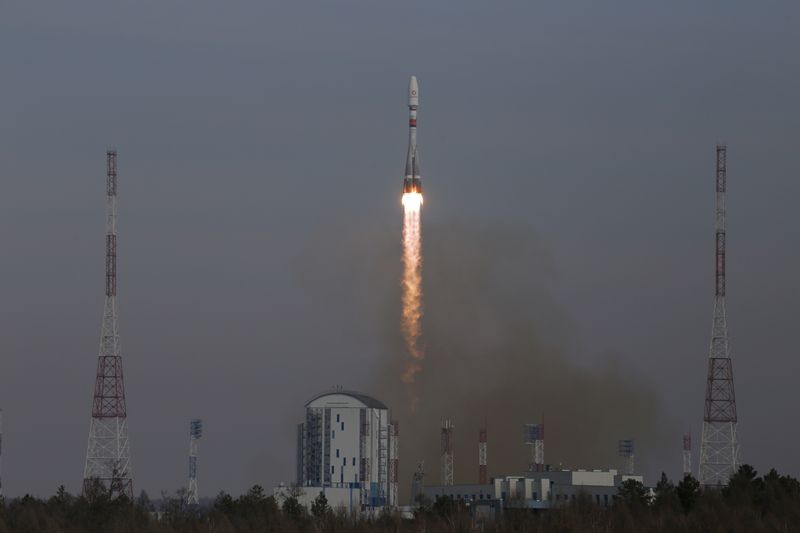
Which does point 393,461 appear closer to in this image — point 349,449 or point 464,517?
point 349,449

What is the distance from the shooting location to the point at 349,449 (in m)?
154

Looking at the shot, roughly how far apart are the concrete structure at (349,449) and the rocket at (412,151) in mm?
29772

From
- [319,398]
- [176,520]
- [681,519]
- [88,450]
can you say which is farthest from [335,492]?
[681,519]

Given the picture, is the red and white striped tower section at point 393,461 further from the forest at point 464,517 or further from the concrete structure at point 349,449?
the forest at point 464,517

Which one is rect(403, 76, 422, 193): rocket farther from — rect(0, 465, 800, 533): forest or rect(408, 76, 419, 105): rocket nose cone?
rect(0, 465, 800, 533): forest

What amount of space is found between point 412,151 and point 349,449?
117 ft

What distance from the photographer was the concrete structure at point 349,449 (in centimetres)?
15350

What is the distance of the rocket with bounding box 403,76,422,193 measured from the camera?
133 meters

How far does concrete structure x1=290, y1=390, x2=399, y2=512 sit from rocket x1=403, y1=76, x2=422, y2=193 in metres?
29.8

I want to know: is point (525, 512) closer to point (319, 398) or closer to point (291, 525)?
point (291, 525)

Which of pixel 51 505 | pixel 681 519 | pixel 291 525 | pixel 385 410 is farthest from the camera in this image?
pixel 385 410

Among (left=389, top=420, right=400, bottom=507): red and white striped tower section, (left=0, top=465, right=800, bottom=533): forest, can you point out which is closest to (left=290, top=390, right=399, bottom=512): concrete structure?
(left=389, top=420, right=400, bottom=507): red and white striped tower section

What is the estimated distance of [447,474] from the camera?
167 meters

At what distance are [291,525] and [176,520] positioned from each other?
7.47 metres
